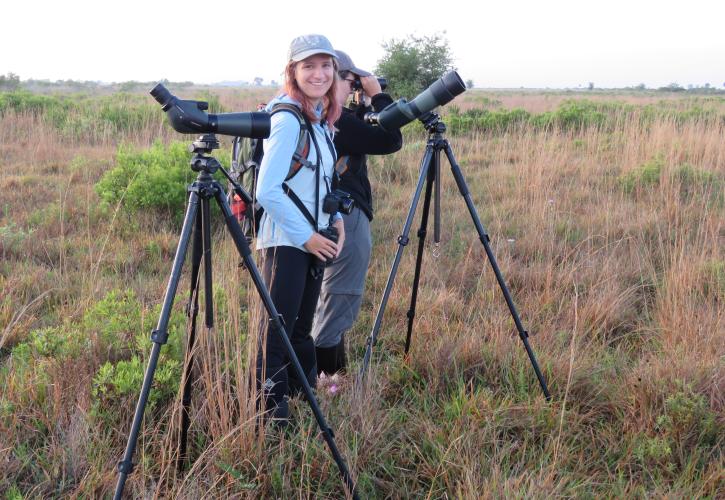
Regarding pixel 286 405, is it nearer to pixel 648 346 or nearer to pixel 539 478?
pixel 539 478

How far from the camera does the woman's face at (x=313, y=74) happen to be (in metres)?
2.19

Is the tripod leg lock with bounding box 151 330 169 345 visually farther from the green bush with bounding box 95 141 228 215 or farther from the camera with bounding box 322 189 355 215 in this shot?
the green bush with bounding box 95 141 228 215

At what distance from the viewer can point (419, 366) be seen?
292cm

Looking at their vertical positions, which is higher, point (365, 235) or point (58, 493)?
point (365, 235)

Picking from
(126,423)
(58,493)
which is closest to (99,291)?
(126,423)

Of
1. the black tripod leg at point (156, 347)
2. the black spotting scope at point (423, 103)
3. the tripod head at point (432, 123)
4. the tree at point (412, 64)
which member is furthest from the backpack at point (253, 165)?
the tree at point (412, 64)

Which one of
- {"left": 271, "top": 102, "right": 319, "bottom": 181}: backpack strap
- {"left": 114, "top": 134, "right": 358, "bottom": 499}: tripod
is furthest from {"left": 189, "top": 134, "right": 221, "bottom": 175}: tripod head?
{"left": 271, "top": 102, "right": 319, "bottom": 181}: backpack strap

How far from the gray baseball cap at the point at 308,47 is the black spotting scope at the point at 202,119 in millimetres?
504

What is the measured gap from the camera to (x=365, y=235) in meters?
2.81

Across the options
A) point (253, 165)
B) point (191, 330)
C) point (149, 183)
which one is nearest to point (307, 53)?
point (253, 165)

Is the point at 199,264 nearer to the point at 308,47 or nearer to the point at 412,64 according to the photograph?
the point at 308,47

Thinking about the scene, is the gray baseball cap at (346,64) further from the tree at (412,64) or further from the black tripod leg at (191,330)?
the tree at (412,64)

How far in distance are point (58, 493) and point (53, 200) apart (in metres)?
4.64

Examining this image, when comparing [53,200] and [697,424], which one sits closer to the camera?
[697,424]
